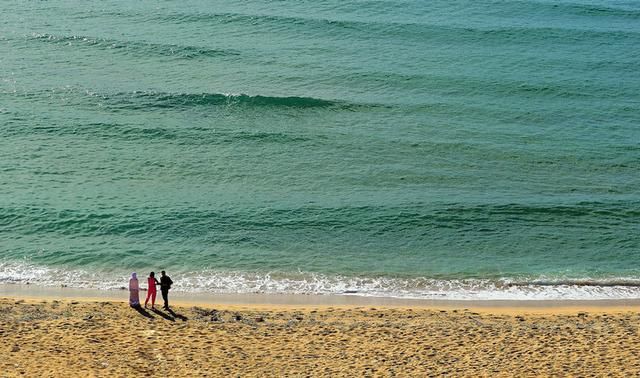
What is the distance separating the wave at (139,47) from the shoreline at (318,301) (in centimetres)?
2005

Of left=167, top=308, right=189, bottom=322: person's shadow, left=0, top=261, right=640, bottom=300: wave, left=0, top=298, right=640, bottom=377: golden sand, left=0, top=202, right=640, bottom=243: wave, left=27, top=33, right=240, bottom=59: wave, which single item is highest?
left=27, top=33, right=240, bottom=59: wave

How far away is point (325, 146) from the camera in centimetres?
3594

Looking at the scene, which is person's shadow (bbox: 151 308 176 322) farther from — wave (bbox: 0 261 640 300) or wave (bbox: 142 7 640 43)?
wave (bbox: 142 7 640 43)

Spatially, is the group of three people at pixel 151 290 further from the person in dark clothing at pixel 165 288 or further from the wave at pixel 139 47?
the wave at pixel 139 47

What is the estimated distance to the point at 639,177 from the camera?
3391 centimetres

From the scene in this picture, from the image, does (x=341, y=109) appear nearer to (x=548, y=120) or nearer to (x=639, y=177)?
(x=548, y=120)

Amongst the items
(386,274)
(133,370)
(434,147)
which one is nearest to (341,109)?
(434,147)

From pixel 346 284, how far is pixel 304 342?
17.6 feet

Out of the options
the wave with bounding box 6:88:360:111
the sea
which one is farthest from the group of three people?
the wave with bounding box 6:88:360:111

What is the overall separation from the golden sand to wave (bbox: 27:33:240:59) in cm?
2182

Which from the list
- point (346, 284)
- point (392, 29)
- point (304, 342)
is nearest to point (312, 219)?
point (346, 284)

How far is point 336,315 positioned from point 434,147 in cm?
1339

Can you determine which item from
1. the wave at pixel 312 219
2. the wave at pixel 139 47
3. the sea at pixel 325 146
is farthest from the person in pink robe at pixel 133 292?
the wave at pixel 139 47

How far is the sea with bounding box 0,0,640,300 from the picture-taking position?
28.0m
